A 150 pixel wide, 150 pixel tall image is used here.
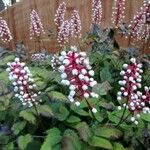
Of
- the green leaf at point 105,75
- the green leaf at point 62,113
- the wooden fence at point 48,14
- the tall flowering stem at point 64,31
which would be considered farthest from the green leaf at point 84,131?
→ the wooden fence at point 48,14

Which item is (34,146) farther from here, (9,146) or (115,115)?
(115,115)

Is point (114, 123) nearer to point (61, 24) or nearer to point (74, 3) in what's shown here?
point (61, 24)

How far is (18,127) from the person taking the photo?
2680 millimetres

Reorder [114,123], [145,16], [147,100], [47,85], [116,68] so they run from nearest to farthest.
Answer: [147,100] → [114,123] → [47,85] → [116,68] → [145,16]

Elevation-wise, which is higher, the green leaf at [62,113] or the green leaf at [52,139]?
the green leaf at [62,113]

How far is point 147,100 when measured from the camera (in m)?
2.50

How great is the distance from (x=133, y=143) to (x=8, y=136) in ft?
2.24

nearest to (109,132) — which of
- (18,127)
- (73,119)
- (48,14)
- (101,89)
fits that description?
(73,119)

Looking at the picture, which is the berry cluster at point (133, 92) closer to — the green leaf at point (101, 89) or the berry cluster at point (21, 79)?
the green leaf at point (101, 89)

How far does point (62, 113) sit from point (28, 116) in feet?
0.59

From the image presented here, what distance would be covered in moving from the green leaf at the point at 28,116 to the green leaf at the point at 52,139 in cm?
13

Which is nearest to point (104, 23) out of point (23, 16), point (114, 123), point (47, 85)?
point (23, 16)

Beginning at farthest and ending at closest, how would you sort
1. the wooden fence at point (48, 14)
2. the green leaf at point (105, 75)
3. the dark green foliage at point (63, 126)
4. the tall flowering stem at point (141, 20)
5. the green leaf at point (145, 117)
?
the wooden fence at point (48, 14), the tall flowering stem at point (141, 20), the green leaf at point (105, 75), the green leaf at point (145, 117), the dark green foliage at point (63, 126)

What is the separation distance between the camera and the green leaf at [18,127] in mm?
2661
